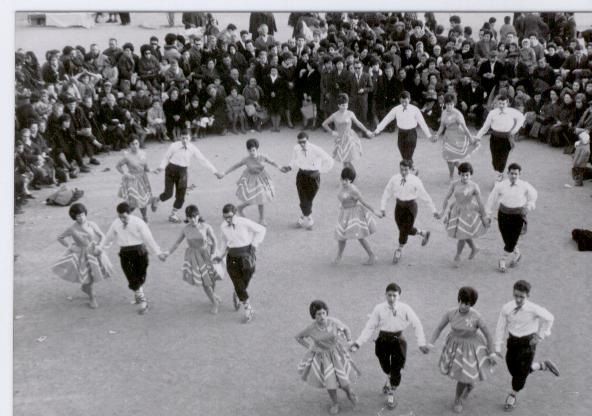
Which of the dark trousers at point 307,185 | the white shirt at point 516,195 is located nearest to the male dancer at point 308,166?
the dark trousers at point 307,185

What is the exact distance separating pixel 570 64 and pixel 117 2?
9241 mm

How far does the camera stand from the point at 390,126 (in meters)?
15.0

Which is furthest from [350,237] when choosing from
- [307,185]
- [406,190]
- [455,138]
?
[455,138]

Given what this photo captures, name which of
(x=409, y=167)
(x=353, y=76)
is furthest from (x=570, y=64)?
(x=409, y=167)

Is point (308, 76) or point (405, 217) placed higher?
point (308, 76)

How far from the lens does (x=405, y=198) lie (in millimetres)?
10062

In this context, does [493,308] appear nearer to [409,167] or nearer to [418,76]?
[409,167]

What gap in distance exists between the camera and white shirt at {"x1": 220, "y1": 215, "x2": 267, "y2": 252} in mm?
8859

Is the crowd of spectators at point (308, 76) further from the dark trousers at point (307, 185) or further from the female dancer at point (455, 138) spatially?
the dark trousers at point (307, 185)

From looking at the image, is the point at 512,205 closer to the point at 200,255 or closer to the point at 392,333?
the point at 392,333

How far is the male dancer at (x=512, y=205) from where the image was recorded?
9.61 meters

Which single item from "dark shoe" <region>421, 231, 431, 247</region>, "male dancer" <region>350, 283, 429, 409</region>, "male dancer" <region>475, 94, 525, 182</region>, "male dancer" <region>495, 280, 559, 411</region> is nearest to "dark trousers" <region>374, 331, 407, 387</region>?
"male dancer" <region>350, 283, 429, 409</region>

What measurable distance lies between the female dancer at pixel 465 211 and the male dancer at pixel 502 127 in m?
2.05

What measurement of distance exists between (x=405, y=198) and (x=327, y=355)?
125 inches
